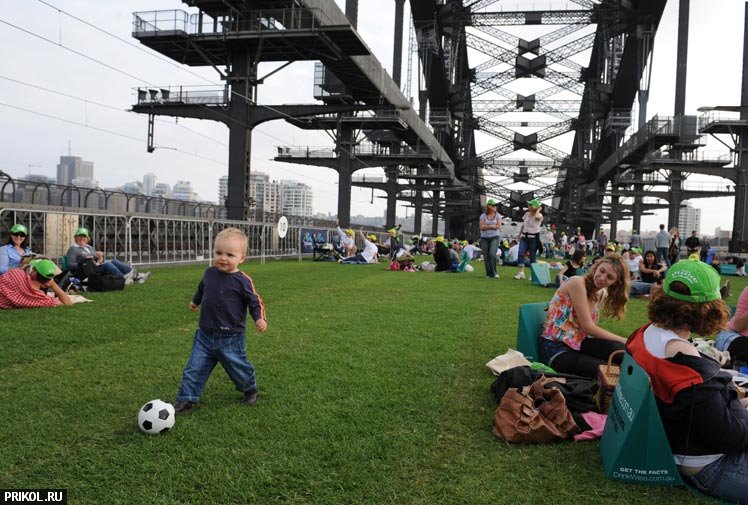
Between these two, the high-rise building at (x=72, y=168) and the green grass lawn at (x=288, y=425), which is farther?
the high-rise building at (x=72, y=168)

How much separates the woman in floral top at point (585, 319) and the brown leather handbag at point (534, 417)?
1111 millimetres

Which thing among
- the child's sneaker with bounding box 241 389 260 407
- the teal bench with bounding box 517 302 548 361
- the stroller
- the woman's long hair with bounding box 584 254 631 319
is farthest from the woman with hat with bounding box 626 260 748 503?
the stroller

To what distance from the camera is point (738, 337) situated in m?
4.95

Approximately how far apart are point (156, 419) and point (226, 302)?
0.92m

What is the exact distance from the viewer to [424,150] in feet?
137

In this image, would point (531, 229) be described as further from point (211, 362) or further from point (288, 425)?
point (288, 425)

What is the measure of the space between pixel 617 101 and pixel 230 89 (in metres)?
43.8

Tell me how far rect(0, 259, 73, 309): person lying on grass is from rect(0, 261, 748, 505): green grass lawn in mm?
1159

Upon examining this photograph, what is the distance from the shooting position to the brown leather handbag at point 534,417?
131 inches

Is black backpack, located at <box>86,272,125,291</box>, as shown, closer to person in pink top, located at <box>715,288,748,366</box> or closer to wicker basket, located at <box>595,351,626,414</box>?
wicker basket, located at <box>595,351,626,414</box>

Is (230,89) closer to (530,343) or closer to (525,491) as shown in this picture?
(530,343)

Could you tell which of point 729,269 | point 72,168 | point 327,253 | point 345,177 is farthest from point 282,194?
point 729,269

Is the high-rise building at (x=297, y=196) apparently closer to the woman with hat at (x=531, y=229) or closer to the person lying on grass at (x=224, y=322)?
the woman with hat at (x=531, y=229)

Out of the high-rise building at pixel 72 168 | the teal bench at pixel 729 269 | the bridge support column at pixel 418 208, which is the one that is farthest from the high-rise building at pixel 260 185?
the teal bench at pixel 729 269
